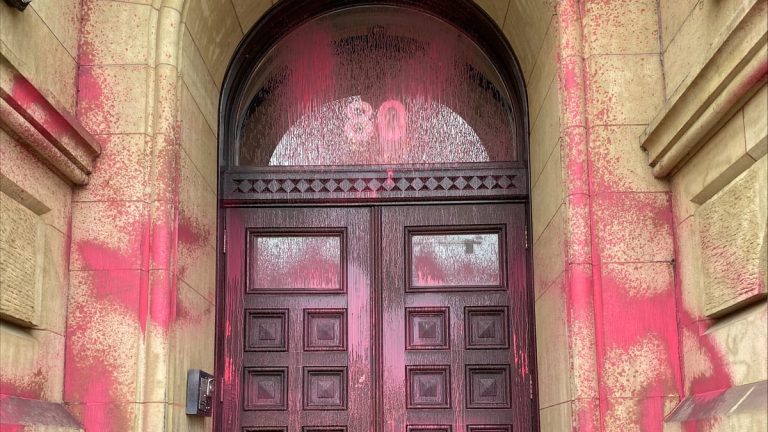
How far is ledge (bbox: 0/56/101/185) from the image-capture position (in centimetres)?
400

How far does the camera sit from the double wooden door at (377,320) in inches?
228

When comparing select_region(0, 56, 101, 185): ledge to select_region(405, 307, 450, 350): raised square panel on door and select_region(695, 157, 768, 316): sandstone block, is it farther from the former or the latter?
select_region(695, 157, 768, 316): sandstone block

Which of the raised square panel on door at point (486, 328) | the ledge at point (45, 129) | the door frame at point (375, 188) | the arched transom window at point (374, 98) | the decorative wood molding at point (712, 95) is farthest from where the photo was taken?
the arched transom window at point (374, 98)

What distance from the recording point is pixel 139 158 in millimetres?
4957

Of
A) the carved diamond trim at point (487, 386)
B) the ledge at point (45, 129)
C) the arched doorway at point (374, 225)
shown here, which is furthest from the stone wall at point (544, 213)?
the arched doorway at point (374, 225)

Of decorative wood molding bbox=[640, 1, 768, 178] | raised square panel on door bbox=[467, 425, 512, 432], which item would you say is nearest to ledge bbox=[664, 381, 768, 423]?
decorative wood molding bbox=[640, 1, 768, 178]

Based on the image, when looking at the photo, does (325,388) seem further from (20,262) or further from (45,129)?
(45,129)

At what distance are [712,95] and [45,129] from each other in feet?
10.0

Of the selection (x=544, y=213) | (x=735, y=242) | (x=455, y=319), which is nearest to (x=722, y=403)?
(x=735, y=242)

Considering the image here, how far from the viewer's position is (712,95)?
4.01 metres

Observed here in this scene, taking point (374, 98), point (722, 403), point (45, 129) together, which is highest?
point (374, 98)

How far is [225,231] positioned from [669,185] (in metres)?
2.81

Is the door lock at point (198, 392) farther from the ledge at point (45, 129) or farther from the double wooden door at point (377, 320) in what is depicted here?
the ledge at point (45, 129)

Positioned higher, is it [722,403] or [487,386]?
[487,386]
